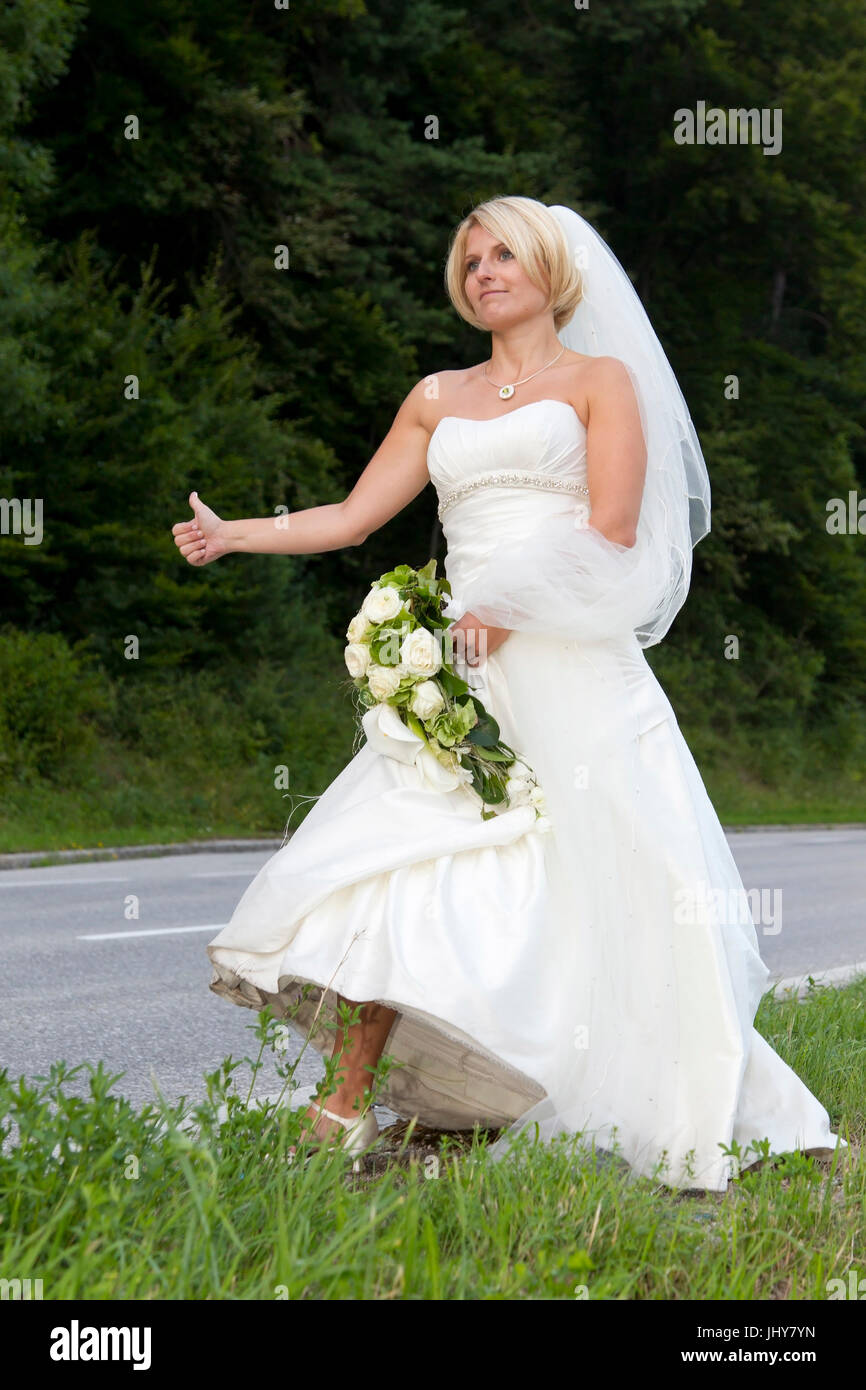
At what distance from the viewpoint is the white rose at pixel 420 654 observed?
3.95 meters

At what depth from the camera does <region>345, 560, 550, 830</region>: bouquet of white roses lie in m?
3.96

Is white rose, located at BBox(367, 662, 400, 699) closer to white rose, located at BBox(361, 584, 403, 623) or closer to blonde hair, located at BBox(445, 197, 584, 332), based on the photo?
white rose, located at BBox(361, 584, 403, 623)

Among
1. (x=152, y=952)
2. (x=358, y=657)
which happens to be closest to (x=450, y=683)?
(x=358, y=657)

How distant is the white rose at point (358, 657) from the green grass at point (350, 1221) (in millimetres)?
990

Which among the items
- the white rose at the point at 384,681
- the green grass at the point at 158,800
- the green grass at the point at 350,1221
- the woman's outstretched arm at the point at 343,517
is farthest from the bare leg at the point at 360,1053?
the green grass at the point at 158,800

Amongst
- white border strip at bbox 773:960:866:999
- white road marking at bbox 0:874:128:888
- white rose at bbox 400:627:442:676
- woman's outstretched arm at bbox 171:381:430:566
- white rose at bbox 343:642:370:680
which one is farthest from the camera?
white road marking at bbox 0:874:128:888

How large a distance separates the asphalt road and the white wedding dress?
1.00 meters

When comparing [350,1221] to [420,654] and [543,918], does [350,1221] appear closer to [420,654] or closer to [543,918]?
[543,918]

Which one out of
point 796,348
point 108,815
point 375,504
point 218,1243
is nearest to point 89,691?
point 108,815

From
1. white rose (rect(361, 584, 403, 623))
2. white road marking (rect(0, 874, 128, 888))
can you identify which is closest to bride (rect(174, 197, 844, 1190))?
white rose (rect(361, 584, 403, 623))

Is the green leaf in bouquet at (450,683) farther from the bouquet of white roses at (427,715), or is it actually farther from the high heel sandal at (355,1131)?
the high heel sandal at (355,1131)

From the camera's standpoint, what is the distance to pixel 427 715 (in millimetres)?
3938

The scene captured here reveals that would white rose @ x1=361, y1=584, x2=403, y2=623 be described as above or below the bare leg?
above

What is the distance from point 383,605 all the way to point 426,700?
0.94ft
